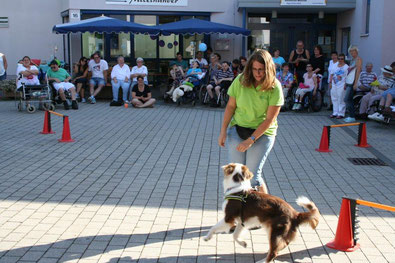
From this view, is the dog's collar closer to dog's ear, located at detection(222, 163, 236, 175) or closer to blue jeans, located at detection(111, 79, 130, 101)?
dog's ear, located at detection(222, 163, 236, 175)

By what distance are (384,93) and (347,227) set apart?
8.82 metres

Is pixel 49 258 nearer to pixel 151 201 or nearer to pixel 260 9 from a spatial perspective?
pixel 151 201

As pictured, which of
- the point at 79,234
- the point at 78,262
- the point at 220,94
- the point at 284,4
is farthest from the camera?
the point at 284,4

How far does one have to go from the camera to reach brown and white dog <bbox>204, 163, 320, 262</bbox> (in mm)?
4434

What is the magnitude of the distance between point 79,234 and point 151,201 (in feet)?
4.48

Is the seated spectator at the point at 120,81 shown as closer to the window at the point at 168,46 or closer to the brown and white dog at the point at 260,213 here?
the window at the point at 168,46

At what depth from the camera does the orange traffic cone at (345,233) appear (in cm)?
→ 486

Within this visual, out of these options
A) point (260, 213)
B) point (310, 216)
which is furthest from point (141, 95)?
point (310, 216)

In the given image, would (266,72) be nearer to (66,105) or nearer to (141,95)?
(66,105)

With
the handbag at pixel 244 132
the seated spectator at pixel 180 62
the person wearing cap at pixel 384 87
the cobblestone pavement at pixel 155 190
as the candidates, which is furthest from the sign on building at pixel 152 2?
the handbag at pixel 244 132

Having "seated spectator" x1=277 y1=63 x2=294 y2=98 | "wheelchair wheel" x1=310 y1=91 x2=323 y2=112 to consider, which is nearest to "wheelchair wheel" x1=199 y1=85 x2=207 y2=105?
"seated spectator" x1=277 y1=63 x2=294 y2=98

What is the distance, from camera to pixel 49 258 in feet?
15.4

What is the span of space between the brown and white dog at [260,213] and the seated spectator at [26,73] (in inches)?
449

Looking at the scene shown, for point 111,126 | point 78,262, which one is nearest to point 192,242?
point 78,262
